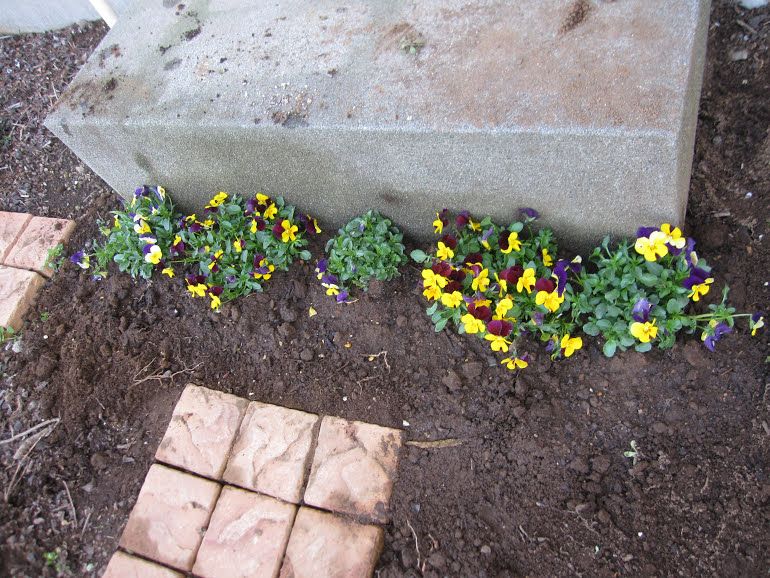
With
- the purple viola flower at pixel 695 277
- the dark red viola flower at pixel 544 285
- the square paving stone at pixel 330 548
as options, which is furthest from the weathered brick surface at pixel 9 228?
the purple viola flower at pixel 695 277

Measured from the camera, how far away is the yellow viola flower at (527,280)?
6.55 ft

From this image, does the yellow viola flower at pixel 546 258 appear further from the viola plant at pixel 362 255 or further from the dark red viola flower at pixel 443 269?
the viola plant at pixel 362 255

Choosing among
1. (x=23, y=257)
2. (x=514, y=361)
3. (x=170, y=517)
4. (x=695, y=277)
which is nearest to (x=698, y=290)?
(x=695, y=277)

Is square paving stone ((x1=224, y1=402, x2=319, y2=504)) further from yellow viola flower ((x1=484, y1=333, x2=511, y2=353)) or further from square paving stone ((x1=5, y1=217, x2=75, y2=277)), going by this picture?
square paving stone ((x1=5, y1=217, x2=75, y2=277))

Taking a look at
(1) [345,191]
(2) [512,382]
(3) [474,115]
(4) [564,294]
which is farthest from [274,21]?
(2) [512,382]

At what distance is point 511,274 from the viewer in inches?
80.4

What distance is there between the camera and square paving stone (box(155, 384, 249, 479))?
2.20m

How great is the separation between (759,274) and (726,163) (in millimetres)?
488

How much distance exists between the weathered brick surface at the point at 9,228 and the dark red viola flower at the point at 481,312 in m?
2.47

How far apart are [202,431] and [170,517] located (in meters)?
0.33

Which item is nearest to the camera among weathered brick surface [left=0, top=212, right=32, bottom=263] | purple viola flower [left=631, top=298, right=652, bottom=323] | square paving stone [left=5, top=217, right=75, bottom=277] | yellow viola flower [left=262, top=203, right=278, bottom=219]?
purple viola flower [left=631, top=298, right=652, bottom=323]

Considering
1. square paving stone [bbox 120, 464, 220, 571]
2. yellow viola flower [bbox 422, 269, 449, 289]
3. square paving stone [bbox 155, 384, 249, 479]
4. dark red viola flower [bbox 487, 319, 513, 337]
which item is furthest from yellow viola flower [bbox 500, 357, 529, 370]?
square paving stone [bbox 120, 464, 220, 571]

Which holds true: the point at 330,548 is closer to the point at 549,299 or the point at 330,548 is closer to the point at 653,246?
the point at 549,299

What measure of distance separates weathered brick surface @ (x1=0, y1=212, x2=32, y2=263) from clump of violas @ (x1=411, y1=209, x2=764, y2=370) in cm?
220
